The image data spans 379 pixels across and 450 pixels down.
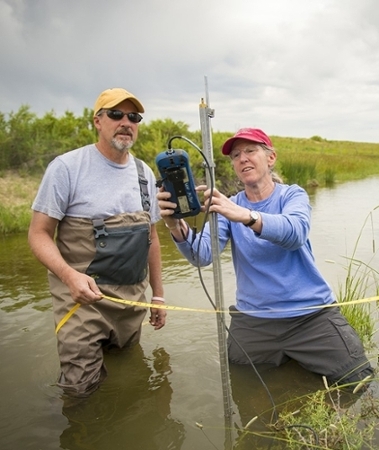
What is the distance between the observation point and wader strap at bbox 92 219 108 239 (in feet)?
11.5

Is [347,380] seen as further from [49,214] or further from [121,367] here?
[49,214]

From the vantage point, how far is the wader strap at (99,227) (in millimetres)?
3518

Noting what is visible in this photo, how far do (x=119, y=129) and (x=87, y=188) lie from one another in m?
0.54

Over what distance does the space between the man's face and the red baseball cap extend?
0.78 meters

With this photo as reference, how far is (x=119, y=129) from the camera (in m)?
3.63

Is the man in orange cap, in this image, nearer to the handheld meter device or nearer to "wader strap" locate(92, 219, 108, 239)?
"wader strap" locate(92, 219, 108, 239)

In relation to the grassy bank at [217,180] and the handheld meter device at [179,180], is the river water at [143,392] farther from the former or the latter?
the grassy bank at [217,180]

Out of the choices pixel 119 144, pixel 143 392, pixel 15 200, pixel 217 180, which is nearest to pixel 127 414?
pixel 143 392

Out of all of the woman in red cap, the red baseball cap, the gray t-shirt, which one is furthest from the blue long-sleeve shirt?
the gray t-shirt

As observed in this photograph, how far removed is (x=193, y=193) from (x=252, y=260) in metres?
1.16

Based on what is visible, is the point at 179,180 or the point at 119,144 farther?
the point at 119,144

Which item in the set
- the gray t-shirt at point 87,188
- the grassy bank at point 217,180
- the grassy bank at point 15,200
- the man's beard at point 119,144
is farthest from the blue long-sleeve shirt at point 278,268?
the grassy bank at point 217,180

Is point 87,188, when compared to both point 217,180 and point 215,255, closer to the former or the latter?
point 215,255

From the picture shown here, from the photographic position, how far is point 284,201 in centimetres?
351
